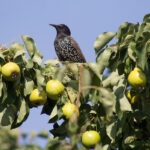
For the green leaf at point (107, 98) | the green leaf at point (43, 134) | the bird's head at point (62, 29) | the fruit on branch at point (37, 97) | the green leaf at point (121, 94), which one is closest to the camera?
the green leaf at point (43, 134)

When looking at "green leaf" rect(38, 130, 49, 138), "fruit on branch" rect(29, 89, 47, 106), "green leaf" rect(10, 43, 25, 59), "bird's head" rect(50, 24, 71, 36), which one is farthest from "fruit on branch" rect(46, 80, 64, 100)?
"bird's head" rect(50, 24, 71, 36)

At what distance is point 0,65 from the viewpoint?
3.21 metres

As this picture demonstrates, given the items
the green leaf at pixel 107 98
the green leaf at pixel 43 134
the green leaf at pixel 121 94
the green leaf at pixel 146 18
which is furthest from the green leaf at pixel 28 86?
the green leaf at pixel 43 134

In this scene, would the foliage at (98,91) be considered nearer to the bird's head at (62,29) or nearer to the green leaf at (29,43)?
the green leaf at (29,43)

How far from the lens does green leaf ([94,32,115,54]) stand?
10.6 ft

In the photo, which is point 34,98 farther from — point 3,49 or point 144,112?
point 144,112

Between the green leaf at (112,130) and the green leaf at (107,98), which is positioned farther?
the green leaf at (112,130)

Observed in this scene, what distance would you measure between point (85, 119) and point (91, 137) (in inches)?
20.8

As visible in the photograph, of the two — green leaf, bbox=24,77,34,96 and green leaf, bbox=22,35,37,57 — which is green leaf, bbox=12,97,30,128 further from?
green leaf, bbox=22,35,37,57

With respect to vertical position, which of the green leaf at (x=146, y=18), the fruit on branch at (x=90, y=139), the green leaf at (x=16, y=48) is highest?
the green leaf at (x=146, y=18)

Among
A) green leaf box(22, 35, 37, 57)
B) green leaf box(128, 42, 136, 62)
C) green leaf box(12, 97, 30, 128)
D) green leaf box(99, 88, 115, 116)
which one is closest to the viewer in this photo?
green leaf box(99, 88, 115, 116)

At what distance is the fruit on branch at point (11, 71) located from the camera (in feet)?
9.81

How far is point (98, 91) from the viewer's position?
3.19 meters

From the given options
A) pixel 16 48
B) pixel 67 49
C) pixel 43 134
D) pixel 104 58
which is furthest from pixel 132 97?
pixel 67 49
